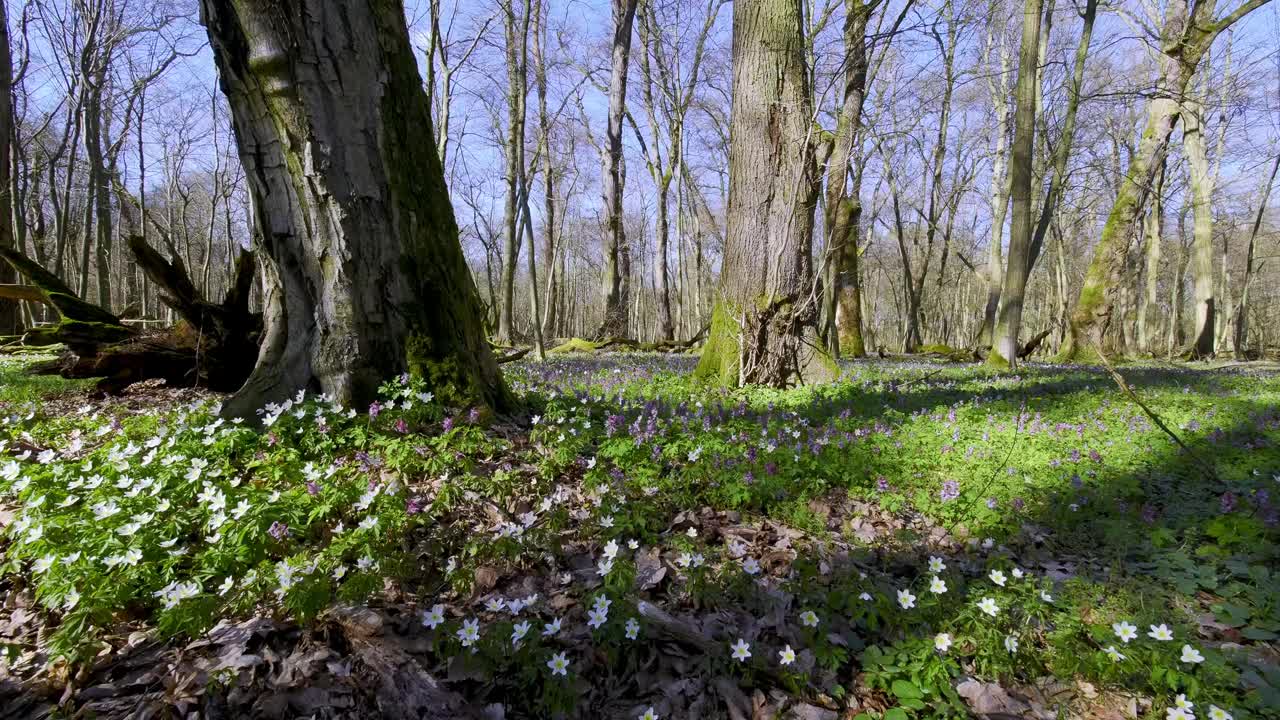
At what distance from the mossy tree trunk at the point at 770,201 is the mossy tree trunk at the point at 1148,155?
753cm

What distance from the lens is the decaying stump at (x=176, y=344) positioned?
539 cm

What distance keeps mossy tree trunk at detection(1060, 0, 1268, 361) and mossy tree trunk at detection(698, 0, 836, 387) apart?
7527mm

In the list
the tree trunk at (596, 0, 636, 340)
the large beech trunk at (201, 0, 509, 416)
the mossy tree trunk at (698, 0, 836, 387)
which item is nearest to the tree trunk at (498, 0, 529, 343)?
the tree trunk at (596, 0, 636, 340)

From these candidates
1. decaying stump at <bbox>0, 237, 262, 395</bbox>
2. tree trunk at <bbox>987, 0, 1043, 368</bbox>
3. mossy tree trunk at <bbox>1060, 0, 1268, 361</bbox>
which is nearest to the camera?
decaying stump at <bbox>0, 237, 262, 395</bbox>

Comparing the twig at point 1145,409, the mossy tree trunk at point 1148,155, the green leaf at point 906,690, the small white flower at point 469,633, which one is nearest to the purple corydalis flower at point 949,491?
the twig at point 1145,409

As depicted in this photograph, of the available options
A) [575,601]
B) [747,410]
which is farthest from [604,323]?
[575,601]

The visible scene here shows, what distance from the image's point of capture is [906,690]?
1.80 m

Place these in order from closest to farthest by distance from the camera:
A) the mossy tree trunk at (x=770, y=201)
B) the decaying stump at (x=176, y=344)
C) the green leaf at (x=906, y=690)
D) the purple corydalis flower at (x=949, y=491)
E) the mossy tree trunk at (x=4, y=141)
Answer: the green leaf at (x=906, y=690) < the purple corydalis flower at (x=949, y=491) < the decaying stump at (x=176, y=344) < the mossy tree trunk at (x=770, y=201) < the mossy tree trunk at (x=4, y=141)

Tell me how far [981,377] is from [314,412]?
857cm

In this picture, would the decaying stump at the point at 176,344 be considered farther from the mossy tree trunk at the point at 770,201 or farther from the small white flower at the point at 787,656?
the small white flower at the point at 787,656

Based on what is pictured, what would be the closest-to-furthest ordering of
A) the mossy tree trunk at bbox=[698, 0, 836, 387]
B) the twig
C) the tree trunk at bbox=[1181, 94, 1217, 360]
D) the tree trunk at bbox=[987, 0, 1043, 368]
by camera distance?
the twig, the mossy tree trunk at bbox=[698, 0, 836, 387], the tree trunk at bbox=[987, 0, 1043, 368], the tree trunk at bbox=[1181, 94, 1217, 360]

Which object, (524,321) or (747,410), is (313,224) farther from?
(524,321)

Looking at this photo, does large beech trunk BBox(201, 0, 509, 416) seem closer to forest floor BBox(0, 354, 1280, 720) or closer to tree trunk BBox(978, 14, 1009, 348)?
forest floor BBox(0, 354, 1280, 720)

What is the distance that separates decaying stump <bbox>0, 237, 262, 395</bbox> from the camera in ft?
17.7
